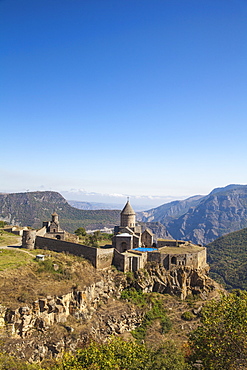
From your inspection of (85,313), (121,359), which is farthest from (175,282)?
(121,359)

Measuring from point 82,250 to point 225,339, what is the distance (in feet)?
77.2

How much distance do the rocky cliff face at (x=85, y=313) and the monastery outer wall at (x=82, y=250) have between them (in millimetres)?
1870

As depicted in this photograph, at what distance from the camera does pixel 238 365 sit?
61.5 feet

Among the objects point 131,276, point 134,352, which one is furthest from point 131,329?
point 134,352

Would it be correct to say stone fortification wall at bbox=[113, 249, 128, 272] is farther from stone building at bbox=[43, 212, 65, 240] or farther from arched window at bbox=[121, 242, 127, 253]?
stone building at bbox=[43, 212, 65, 240]

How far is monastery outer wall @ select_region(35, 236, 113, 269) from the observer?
125 feet

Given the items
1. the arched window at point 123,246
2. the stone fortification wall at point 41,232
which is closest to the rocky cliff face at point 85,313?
the arched window at point 123,246

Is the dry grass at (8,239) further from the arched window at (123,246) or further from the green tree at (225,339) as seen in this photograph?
the green tree at (225,339)

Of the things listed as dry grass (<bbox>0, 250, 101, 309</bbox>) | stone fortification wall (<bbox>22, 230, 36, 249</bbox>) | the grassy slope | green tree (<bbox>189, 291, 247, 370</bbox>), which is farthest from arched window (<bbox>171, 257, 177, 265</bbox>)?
the grassy slope

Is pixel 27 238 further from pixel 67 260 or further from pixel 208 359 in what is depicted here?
pixel 208 359

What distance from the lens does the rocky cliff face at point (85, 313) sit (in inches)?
1005

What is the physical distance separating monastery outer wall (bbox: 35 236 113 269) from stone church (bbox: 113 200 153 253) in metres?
4.35

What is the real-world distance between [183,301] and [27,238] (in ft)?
81.8

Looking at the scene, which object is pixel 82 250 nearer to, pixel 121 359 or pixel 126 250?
pixel 126 250
